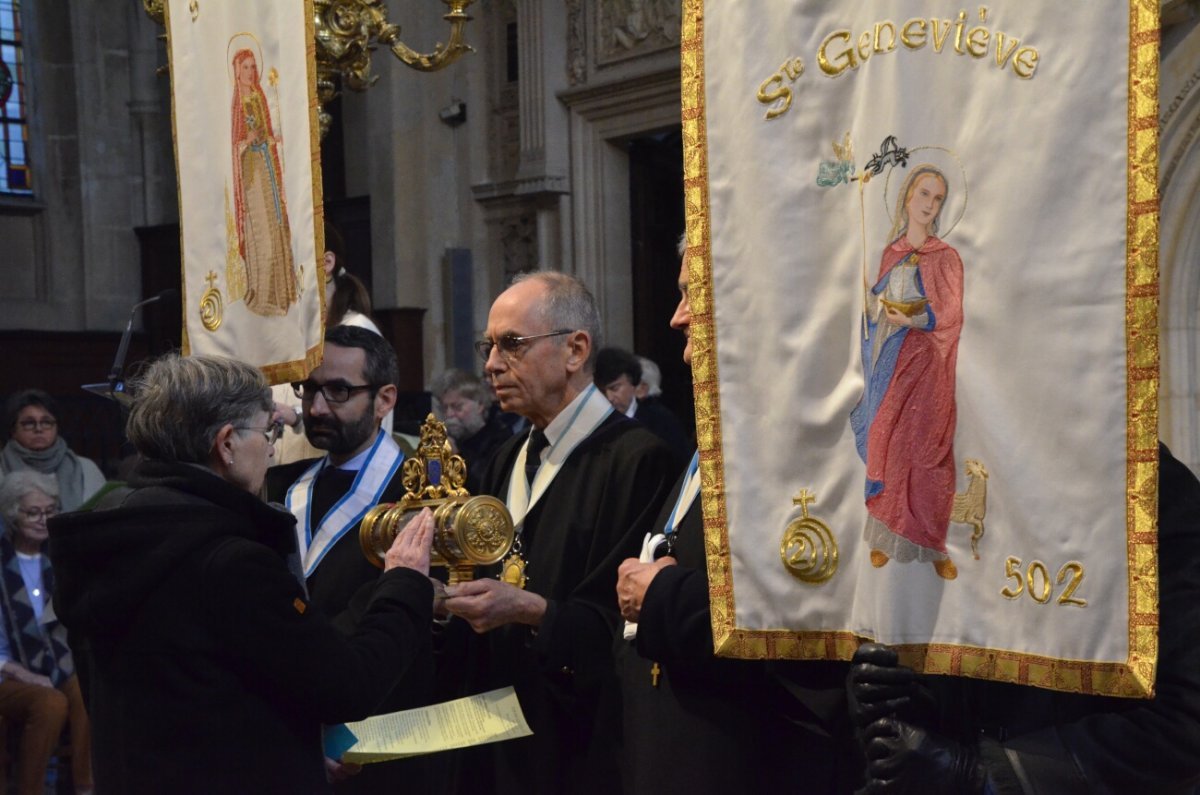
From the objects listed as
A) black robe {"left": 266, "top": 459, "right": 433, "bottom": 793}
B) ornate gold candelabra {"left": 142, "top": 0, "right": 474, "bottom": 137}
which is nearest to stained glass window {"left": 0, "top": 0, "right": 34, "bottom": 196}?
ornate gold candelabra {"left": 142, "top": 0, "right": 474, "bottom": 137}

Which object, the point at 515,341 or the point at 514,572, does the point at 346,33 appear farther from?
the point at 514,572

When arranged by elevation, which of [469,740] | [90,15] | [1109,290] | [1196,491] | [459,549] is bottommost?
[469,740]

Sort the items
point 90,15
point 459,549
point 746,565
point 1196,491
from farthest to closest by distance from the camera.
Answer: point 90,15 < point 459,549 < point 746,565 < point 1196,491

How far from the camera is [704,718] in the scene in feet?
8.97

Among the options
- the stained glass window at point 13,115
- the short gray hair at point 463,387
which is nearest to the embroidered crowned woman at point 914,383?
the short gray hair at point 463,387

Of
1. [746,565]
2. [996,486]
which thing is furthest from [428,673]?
[996,486]

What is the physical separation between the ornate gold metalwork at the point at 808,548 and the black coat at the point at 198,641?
85 centimetres

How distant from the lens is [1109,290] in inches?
76.8

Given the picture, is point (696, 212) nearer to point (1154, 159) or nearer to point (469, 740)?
point (1154, 159)

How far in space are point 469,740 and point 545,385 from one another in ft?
2.76

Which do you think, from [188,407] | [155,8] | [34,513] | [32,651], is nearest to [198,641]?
[188,407]

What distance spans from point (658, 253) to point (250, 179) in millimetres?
8029

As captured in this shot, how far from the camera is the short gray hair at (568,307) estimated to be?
3494 mm

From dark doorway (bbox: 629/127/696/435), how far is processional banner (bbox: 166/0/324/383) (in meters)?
7.56
